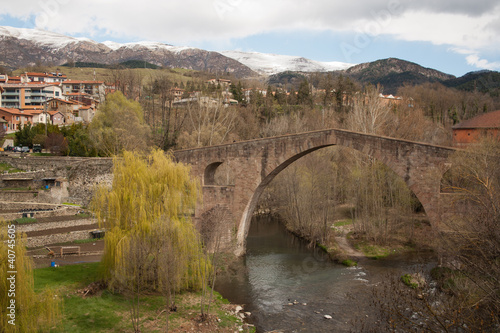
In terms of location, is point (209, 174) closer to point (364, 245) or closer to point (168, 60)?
point (364, 245)

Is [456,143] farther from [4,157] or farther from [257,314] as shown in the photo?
[4,157]

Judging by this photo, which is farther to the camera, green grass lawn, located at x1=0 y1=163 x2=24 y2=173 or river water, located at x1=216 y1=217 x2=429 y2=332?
green grass lawn, located at x1=0 y1=163 x2=24 y2=173

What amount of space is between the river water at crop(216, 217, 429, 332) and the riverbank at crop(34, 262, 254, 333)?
4.01 feet

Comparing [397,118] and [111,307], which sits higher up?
[397,118]

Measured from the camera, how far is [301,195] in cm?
2653

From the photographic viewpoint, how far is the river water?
47.3 feet

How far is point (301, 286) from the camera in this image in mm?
17578

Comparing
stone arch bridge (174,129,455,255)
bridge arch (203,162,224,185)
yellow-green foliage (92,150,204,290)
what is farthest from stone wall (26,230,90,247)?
bridge arch (203,162,224,185)

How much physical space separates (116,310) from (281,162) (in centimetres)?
1032

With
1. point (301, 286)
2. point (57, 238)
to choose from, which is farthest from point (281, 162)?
point (57, 238)

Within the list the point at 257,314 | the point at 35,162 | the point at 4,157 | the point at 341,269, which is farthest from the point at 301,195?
the point at 4,157

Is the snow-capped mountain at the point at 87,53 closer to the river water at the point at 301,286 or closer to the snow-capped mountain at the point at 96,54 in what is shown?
the snow-capped mountain at the point at 96,54

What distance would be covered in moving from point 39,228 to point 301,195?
51.2 feet

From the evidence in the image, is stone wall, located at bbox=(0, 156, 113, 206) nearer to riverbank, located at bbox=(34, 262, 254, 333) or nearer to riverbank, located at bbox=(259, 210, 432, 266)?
riverbank, located at bbox=(34, 262, 254, 333)
